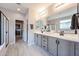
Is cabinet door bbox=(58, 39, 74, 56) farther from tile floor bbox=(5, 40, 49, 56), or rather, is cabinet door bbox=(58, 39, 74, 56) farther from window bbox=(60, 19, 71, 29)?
tile floor bbox=(5, 40, 49, 56)

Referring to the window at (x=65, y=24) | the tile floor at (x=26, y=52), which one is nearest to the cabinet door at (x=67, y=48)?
the window at (x=65, y=24)

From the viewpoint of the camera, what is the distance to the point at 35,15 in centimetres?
604

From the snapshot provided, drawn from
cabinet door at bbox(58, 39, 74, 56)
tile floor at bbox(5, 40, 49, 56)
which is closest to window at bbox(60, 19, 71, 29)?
cabinet door at bbox(58, 39, 74, 56)

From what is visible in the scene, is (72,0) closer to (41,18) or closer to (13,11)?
(41,18)

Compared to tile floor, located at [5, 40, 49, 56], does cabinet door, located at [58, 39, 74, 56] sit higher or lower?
higher

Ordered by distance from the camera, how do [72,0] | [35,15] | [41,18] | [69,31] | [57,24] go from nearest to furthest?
[72,0], [69,31], [57,24], [41,18], [35,15]

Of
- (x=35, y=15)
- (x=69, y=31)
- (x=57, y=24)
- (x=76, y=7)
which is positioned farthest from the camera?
(x=35, y=15)

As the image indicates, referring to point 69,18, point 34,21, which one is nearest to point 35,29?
point 34,21

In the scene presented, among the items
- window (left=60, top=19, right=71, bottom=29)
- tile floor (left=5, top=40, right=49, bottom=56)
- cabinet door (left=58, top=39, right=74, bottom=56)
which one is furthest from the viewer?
tile floor (left=5, top=40, right=49, bottom=56)

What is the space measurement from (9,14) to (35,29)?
196 cm

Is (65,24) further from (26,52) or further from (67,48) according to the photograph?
(26,52)

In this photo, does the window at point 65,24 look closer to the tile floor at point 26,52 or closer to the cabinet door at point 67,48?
the cabinet door at point 67,48

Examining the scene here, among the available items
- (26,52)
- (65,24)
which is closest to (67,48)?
(65,24)

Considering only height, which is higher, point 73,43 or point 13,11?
point 13,11
